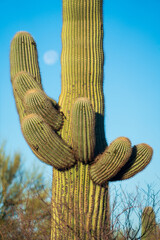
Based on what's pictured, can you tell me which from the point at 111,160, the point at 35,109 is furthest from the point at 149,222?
the point at 35,109

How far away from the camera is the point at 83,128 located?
6.04m

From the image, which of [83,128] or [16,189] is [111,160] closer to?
[83,128]

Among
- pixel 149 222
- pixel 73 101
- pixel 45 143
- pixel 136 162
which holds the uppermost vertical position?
pixel 73 101

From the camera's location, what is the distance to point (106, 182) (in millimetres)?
6531

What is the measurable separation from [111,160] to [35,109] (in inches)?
63.2

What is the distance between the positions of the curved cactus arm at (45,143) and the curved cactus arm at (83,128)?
23cm

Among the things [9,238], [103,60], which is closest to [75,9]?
[103,60]

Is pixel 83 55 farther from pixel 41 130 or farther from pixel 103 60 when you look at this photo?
pixel 41 130

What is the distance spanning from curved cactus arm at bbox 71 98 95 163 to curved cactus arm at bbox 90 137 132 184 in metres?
0.25

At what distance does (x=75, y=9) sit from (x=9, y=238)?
20.3ft

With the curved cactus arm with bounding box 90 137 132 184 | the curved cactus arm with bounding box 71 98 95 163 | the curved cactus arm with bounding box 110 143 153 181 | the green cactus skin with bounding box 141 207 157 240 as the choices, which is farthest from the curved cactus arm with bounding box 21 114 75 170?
the green cactus skin with bounding box 141 207 157 240

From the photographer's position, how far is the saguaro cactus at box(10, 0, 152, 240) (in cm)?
612

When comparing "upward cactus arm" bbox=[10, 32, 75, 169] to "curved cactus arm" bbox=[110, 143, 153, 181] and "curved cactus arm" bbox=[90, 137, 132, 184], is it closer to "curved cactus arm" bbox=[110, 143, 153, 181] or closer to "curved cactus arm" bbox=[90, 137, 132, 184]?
"curved cactus arm" bbox=[90, 137, 132, 184]

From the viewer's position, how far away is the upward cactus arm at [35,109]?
240 inches
